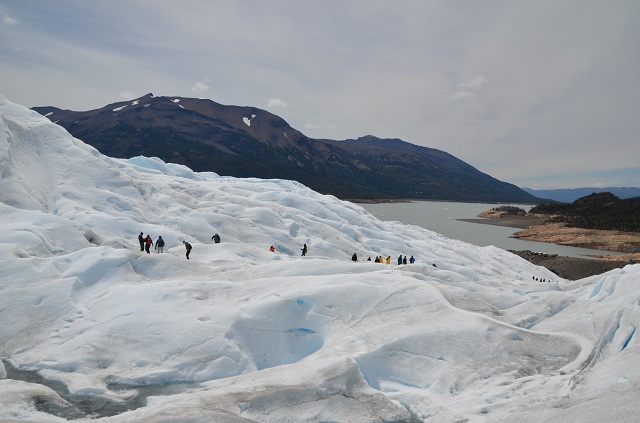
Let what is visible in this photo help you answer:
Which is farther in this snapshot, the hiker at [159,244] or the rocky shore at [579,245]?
the rocky shore at [579,245]

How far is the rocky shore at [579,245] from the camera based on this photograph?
49.7m

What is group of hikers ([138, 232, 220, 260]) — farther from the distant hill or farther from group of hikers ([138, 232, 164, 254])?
the distant hill

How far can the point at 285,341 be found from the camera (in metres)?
14.6

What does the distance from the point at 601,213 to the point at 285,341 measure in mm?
117308

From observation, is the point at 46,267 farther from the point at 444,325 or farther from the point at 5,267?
the point at 444,325

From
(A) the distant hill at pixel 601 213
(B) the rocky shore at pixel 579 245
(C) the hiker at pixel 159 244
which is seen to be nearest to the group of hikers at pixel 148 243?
(C) the hiker at pixel 159 244

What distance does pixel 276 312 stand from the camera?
15.3m

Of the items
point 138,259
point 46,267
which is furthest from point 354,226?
point 46,267

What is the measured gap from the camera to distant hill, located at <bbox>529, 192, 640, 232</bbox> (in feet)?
292

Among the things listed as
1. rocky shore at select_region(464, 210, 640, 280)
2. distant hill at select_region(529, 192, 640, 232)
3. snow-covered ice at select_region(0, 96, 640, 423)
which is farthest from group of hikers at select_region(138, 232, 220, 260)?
distant hill at select_region(529, 192, 640, 232)

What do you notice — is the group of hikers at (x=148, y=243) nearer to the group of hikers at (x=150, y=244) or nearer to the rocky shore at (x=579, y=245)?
the group of hikers at (x=150, y=244)

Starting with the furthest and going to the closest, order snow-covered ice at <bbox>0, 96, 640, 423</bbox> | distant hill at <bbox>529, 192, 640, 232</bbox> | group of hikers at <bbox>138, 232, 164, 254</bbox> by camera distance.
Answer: distant hill at <bbox>529, 192, 640, 232</bbox>, group of hikers at <bbox>138, 232, 164, 254</bbox>, snow-covered ice at <bbox>0, 96, 640, 423</bbox>

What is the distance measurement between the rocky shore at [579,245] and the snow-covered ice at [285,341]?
115 feet

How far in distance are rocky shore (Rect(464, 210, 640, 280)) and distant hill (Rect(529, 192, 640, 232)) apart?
6559 mm
